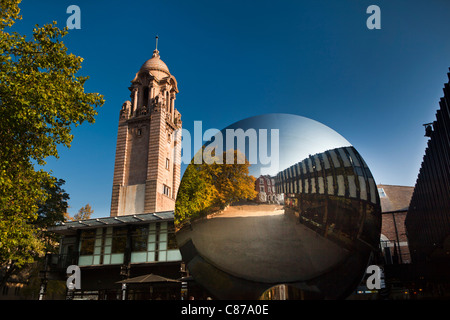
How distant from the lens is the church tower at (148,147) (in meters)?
48.6

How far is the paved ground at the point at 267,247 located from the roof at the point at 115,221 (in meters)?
21.2

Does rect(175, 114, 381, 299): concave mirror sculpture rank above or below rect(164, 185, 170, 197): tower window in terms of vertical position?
below

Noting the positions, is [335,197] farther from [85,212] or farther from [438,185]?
[85,212]

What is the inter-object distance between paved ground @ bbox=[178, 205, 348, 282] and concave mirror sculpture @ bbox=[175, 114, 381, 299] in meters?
0.01

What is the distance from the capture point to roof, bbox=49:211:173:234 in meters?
26.1

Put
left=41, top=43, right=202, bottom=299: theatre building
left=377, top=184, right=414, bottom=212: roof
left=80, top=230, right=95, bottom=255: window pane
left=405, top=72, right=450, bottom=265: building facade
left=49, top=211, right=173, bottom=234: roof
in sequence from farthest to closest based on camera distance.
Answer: left=377, top=184, right=414, bottom=212: roof → left=80, top=230, right=95, bottom=255: window pane → left=49, top=211, right=173, bottom=234: roof → left=41, top=43, right=202, bottom=299: theatre building → left=405, top=72, right=450, bottom=265: building facade

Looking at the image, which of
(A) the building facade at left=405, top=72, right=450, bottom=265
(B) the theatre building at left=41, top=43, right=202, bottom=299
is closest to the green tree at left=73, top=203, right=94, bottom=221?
(B) the theatre building at left=41, top=43, right=202, bottom=299

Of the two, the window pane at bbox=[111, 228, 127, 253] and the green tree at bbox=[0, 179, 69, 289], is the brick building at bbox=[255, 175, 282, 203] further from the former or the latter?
the green tree at bbox=[0, 179, 69, 289]

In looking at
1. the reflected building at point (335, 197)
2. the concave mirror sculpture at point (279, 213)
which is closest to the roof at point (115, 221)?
the concave mirror sculpture at point (279, 213)

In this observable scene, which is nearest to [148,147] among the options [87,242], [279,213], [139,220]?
[87,242]

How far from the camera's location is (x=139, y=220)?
87.9 ft

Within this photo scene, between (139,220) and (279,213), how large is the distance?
24.0 metres
